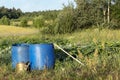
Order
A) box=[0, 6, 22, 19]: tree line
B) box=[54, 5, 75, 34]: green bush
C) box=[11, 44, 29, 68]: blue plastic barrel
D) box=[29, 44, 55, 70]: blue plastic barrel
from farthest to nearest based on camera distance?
box=[0, 6, 22, 19]: tree line → box=[54, 5, 75, 34]: green bush → box=[11, 44, 29, 68]: blue plastic barrel → box=[29, 44, 55, 70]: blue plastic barrel

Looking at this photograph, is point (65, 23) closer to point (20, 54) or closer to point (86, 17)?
point (86, 17)

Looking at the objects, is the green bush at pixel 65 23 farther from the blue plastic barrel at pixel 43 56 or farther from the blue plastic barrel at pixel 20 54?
the blue plastic barrel at pixel 43 56

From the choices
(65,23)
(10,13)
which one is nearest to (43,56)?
(65,23)

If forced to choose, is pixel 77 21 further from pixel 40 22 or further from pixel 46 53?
pixel 46 53

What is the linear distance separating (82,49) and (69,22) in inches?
852

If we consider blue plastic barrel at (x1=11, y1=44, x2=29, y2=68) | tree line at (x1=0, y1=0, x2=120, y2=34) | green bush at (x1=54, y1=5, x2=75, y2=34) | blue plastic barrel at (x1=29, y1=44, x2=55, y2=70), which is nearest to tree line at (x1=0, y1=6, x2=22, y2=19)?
tree line at (x1=0, y1=0, x2=120, y2=34)

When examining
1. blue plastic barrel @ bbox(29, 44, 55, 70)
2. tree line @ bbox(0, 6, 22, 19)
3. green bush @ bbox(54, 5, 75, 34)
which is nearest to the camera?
blue plastic barrel @ bbox(29, 44, 55, 70)

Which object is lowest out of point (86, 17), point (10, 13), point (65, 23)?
point (10, 13)

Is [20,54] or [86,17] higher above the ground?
[20,54]

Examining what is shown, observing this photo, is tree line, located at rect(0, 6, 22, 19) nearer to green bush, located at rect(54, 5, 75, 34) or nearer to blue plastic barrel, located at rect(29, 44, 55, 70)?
green bush, located at rect(54, 5, 75, 34)

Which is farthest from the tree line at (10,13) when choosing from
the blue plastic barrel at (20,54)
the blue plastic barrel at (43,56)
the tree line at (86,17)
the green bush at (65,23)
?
the blue plastic barrel at (43,56)

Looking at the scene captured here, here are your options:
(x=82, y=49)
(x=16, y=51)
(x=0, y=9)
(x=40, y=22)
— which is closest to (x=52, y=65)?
(x=16, y=51)

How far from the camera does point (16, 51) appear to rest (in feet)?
34.1

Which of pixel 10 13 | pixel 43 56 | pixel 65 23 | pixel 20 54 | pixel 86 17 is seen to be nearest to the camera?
pixel 43 56
